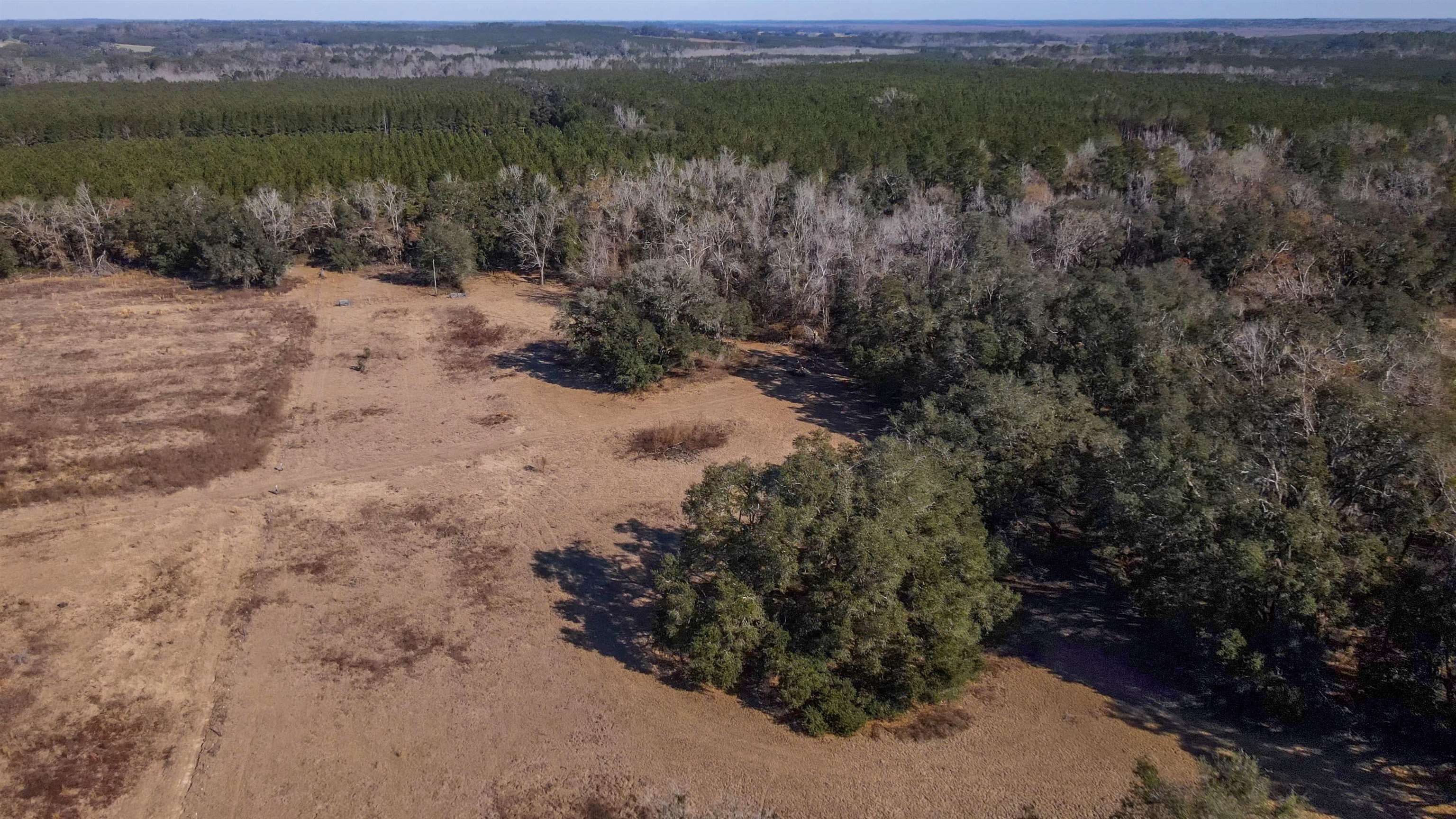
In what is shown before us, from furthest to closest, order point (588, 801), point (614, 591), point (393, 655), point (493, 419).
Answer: point (493, 419)
point (614, 591)
point (393, 655)
point (588, 801)

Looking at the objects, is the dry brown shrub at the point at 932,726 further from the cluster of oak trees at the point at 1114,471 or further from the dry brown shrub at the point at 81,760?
the dry brown shrub at the point at 81,760

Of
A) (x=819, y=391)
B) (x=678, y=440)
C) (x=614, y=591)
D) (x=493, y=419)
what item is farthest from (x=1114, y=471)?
(x=493, y=419)

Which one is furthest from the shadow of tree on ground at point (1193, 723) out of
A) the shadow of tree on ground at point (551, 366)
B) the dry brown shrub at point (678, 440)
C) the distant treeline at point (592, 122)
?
the distant treeline at point (592, 122)

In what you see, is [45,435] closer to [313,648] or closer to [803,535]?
[313,648]

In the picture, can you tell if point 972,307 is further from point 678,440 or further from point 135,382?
point 135,382

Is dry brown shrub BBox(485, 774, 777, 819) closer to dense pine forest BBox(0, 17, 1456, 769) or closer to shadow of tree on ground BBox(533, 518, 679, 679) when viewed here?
dense pine forest BBox(0, 17, 1456, 769)
